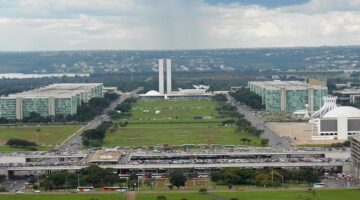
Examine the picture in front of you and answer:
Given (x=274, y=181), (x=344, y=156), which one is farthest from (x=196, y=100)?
(x=274, y=181)

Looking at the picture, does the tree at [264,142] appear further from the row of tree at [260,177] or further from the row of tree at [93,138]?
the row of tree at [260,177]

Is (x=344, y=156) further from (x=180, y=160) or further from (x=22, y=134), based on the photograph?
(x=22, y=134)

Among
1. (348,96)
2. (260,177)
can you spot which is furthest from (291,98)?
(260,177)

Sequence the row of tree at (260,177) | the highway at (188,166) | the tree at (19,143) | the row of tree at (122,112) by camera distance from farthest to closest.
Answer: the row of tree at (122,112) → the tree at (19,143) → the highway at (188,166) → the row of tree at (260,177)

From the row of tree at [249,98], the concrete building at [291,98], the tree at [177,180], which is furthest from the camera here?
the row of tree at [249,98]

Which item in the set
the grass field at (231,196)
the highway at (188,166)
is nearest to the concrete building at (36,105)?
the highway at (188,166)

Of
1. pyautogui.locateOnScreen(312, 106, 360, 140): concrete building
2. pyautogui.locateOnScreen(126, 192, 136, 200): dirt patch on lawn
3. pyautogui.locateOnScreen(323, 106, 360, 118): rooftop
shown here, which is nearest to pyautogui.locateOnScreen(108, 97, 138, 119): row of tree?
pyautogui.locateOnScreen(323, 106, 360, 118): rooftop
